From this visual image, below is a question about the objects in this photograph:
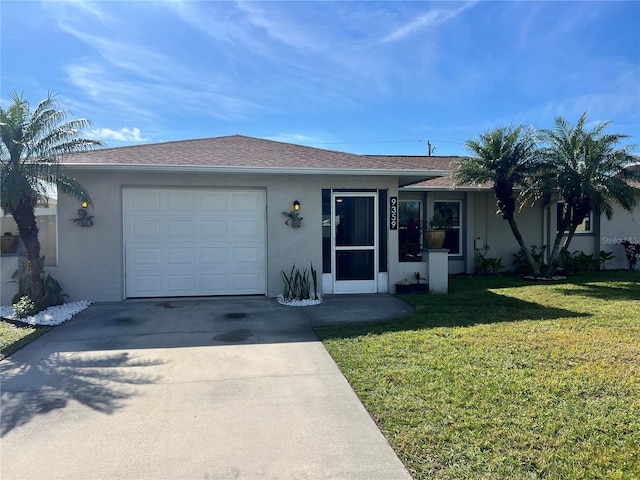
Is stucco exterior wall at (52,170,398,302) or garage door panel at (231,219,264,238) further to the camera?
garage door panel at (231,219,264,238)

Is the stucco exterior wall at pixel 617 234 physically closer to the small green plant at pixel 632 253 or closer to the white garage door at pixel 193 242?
the small green plant at pixel 632 253

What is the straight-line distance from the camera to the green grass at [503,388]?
291 centimetres

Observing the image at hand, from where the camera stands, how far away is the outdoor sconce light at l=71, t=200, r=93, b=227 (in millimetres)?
8469

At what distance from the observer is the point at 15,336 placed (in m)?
6.18

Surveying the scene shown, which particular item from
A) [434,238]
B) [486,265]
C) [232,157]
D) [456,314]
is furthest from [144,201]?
[486,265]

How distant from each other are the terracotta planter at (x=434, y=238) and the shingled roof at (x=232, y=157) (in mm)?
1412

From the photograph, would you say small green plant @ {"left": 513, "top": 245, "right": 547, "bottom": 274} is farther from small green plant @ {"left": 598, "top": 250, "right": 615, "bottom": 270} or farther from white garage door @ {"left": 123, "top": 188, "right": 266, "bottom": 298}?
white garage door @ {"left": 123, "top": 188, "right": 266, "bottom": 298}

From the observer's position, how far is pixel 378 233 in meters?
9.71

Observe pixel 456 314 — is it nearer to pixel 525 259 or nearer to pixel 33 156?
pixel 525 259

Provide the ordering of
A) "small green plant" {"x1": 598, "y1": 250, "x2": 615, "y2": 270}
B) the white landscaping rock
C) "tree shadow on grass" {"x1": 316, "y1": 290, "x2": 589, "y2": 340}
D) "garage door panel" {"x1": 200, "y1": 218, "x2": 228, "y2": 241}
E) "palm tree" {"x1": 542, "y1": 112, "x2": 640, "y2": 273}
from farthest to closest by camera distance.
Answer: "small green plant" {"x1": 598, "y1": 250, "x2": 615, "y2": 270}, "palm tree" {"x1": 542, "y1": 112, "x2": 640, "y2": 273}, "garage door panel" {"x1": 200, "y1": 218, "x2": 228, "y2": 241}, the white landscaping rock, "tree shadow on grass" {"x1": 316, "y1": 290, "x2": 589, "y2": 340}

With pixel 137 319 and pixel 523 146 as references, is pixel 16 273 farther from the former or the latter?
pixel 523 146

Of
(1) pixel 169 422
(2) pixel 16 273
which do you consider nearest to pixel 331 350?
(1) pixel 169 422

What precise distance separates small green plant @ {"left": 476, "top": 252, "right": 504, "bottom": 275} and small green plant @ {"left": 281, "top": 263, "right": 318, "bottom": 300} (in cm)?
702

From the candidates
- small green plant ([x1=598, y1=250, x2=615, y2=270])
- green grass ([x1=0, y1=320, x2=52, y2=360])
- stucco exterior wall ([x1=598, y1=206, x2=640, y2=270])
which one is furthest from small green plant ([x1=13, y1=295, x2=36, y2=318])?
stucco exterior wall ([x1=598, y1=206, x2=640, y2=270])
